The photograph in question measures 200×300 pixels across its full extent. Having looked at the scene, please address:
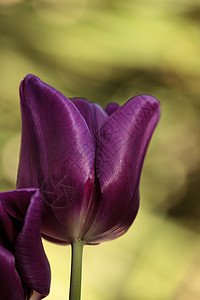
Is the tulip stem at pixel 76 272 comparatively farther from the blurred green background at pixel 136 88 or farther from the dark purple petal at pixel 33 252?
the blurred green background at pixel 136 88

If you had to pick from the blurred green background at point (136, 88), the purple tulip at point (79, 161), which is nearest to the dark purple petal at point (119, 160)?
the purple tulip at point (79, 161)

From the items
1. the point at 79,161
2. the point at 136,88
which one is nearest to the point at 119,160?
the point at 79,161

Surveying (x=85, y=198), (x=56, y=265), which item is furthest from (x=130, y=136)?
(x=56, y=265)

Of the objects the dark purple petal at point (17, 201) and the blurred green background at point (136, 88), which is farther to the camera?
the blurred green background at point (136, 88)

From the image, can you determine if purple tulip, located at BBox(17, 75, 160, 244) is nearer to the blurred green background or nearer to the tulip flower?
the tulip flower

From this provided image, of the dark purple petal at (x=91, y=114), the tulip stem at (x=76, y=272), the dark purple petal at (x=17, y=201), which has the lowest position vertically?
the tulip stem at (x=76, y=272)

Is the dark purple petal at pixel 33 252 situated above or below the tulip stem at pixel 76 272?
above
